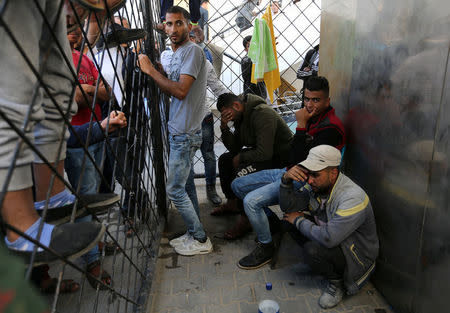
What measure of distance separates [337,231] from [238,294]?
85 cm

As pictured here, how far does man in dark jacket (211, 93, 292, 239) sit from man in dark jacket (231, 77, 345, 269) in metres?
0.24

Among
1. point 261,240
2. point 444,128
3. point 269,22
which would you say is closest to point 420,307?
point 444,128

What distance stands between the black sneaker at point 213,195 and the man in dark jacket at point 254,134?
709 millimetres

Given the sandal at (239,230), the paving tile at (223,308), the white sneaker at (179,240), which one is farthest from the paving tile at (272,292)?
the white sneaker at (179,240)

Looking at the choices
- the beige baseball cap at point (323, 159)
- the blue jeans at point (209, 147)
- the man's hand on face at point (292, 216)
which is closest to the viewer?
the beige baseball cap at point (323, 159)

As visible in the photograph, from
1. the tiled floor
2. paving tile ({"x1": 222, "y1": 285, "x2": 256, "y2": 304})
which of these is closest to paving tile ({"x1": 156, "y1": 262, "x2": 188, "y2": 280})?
the tiled floor

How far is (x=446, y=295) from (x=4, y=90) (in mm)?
2052

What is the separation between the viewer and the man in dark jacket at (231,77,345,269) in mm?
2418

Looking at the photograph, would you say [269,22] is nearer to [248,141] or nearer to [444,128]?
[248,141]

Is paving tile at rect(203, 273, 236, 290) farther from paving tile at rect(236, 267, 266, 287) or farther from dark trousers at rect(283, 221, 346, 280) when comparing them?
dark trousers at rect(283, 221, 346, 280)

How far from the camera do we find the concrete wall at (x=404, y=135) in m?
1.55

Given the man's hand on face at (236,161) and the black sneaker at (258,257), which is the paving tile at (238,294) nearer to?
the black sneaker at (258,257)

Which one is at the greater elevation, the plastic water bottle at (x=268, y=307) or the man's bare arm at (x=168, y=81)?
the man's bare arm at (x=168, y=81)

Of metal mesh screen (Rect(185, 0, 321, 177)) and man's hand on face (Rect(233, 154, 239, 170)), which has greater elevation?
metal mesh screen (Rect(185, 0, 321, 177))
